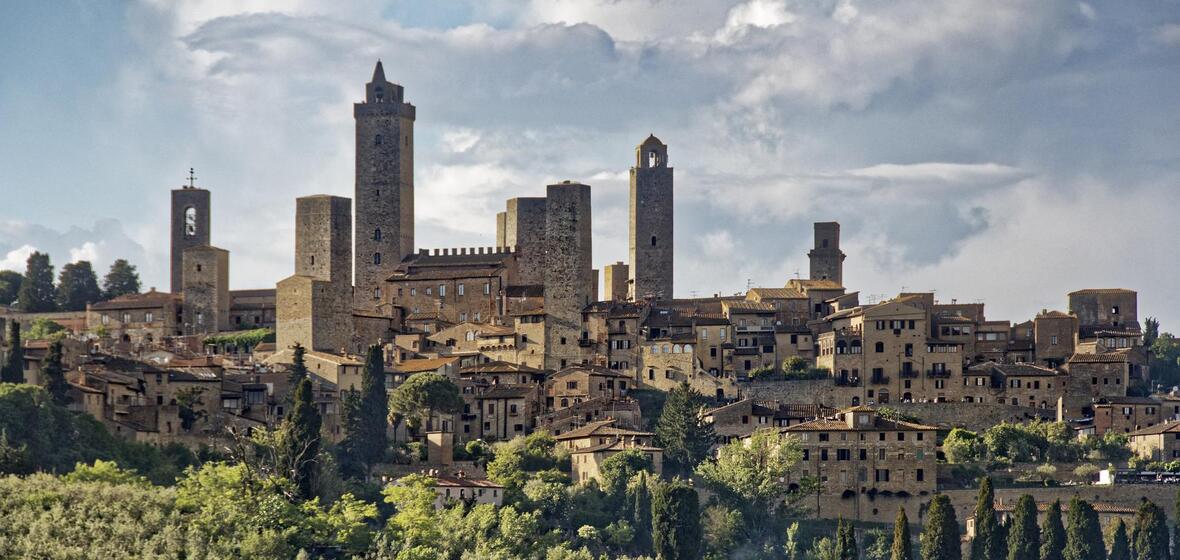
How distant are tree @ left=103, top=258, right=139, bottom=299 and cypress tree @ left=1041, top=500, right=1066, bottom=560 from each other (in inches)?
1681

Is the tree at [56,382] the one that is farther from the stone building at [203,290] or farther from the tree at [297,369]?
the stone building at [203,290]

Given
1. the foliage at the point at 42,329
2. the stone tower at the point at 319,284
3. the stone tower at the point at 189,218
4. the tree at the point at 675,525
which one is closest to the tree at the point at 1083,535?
the tree at the point at 675,525

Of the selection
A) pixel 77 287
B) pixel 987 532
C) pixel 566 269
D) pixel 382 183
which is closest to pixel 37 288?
pixel 77 287

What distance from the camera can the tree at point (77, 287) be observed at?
4245 inches

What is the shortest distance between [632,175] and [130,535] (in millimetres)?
43697

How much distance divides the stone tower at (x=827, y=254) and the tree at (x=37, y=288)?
2889cm

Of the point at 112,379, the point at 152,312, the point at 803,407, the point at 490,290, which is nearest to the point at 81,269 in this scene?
the point at 152,312

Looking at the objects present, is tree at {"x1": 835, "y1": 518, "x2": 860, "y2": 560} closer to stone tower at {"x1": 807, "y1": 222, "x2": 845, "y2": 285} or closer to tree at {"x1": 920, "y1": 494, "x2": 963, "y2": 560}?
tree at {"x1": 920, "y1": 494, "x2": 963, "y2": 560}

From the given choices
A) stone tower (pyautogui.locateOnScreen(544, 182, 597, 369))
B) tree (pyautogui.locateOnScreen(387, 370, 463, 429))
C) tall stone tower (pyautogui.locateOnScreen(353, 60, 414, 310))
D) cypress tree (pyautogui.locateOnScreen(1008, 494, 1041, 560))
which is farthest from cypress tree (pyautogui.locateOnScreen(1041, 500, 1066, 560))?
tall stone tower (pyautogui.locateOnScreen(353, 60, 414, 310))

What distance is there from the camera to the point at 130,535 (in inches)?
2682

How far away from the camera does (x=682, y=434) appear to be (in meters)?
86.1

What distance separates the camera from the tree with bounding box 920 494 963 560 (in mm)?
80062

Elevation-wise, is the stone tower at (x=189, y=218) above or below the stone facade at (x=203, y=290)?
above

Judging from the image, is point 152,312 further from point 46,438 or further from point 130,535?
point 130,535
